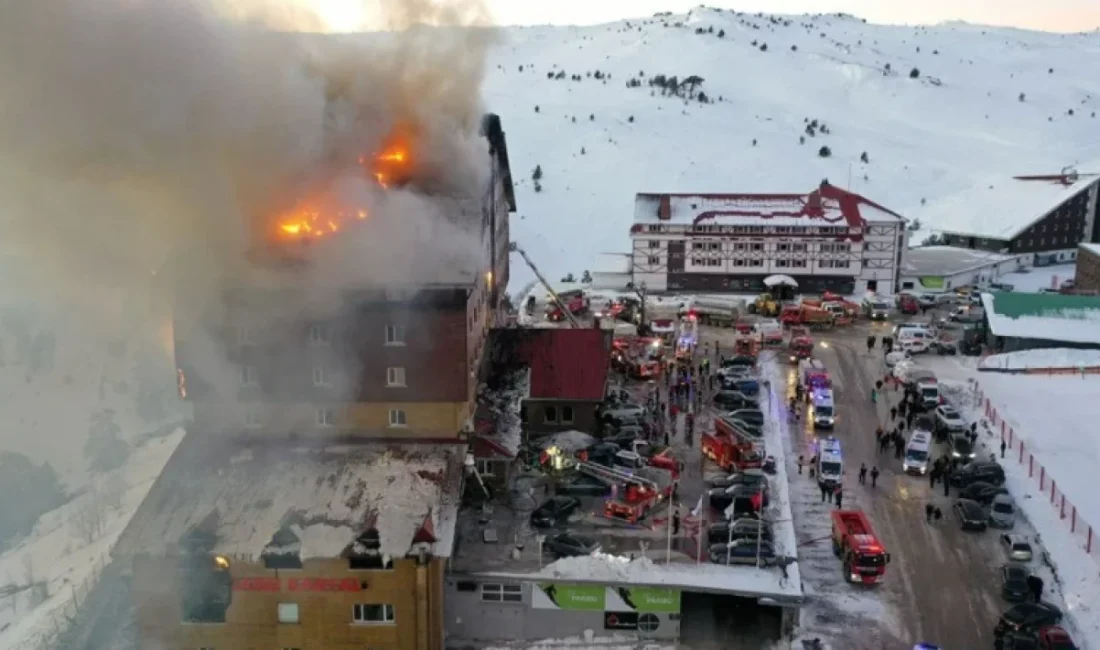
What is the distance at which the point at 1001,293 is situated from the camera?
42750mm

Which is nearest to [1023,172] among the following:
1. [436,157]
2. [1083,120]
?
[1083,120]

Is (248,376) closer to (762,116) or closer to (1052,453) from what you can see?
(1052,453)

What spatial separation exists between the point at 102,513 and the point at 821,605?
21896 millimetres

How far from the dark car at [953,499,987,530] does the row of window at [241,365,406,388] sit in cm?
1405

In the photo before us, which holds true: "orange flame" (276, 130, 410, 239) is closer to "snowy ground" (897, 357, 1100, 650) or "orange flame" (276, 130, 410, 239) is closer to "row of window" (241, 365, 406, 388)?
"row of window" (241, 365, 406, 388)

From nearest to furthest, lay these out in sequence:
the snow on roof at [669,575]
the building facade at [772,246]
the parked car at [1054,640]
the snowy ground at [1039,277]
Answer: the parked car at [1054,640] → the snow on roof at [669,575] → the building facade at [772,246] → the snowy ground at [1039,277]

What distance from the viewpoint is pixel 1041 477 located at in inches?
1071

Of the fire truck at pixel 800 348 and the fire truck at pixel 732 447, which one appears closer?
the fire truck at pixel 732 447

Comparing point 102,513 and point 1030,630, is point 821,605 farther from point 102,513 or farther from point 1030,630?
point 102,513

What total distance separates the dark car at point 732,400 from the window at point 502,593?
14.5 m

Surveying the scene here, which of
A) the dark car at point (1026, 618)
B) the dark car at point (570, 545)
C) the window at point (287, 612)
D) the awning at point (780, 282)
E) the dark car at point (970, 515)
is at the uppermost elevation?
the awning at point (780, 282)

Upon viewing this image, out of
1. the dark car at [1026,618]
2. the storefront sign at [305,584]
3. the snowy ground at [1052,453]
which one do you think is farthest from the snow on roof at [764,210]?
the storefront sign at [305,584]

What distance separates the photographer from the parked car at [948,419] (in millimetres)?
30688

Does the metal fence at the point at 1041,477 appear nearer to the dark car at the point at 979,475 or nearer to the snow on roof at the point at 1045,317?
the dark car at the point at 979,475
